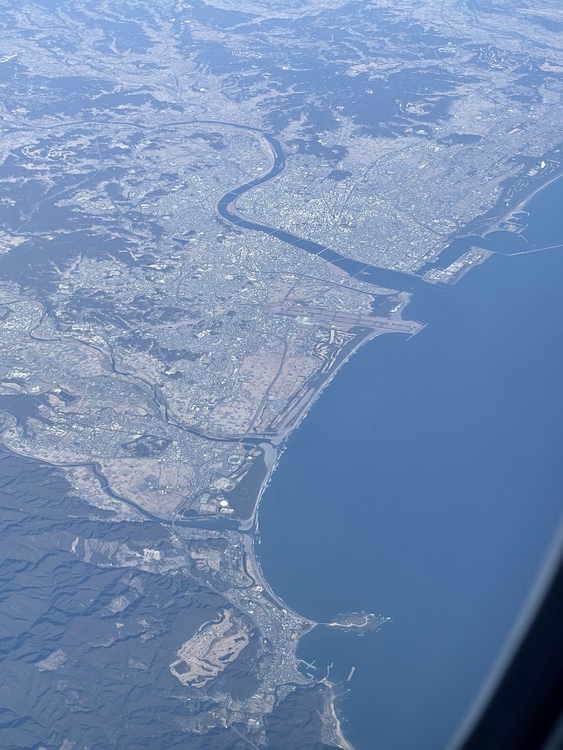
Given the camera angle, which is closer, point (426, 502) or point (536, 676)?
point (536, 676)

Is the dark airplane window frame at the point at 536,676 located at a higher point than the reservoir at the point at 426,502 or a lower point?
higher

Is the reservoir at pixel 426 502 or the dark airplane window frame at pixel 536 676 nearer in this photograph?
the dark airplane window frame at pixel 536 676

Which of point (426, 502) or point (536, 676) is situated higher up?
point (536, 676)

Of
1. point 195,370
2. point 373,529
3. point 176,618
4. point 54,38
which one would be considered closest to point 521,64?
point 54,38

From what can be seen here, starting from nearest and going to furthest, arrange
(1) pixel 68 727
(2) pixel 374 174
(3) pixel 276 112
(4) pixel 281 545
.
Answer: (1) pixel 68 727, (4) pixel 281 545, (2) pixel 374 174, (3) pixel 276 112

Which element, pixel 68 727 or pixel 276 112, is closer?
pixel 68 727

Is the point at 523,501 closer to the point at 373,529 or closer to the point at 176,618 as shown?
the point at 373,529

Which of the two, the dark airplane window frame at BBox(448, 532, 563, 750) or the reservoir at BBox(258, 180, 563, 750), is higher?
the dark airplane window frame at BBox(448, 532, 563, 750)

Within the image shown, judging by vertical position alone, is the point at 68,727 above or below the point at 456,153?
below
